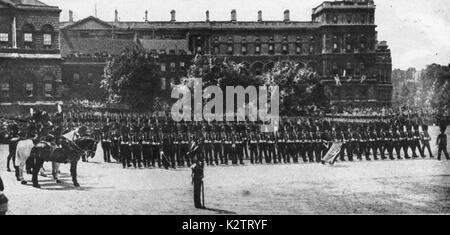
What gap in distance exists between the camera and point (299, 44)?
8988cm

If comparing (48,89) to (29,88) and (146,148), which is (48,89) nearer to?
(29,88)

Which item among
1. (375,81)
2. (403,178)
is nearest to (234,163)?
(403,178)

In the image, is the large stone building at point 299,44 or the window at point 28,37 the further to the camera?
the large stone building at point 299,44

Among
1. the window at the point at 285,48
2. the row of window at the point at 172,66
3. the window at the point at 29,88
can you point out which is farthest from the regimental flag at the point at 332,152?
the window at the point at 285,48

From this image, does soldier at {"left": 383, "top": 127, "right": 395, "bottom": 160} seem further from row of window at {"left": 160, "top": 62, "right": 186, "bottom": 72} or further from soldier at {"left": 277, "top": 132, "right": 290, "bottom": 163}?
row of window at {"left": 160, "top": 62, "right": 186, "bottom": 72}

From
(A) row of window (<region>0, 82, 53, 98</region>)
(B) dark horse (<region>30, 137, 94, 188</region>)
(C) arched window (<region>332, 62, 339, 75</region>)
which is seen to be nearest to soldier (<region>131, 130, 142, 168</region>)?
(B) dark horse (<region>30, 137, 94, 188</region>)

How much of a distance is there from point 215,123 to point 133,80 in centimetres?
3203

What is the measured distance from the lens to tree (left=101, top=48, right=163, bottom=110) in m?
54.0

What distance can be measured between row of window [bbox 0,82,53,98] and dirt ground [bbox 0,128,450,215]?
22.0 meters

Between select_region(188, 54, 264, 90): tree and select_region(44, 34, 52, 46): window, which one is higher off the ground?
select_region(44, 34, 52, 46): window

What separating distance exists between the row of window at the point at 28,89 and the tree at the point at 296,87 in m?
23.0

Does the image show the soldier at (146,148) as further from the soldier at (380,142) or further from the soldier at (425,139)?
the soldier at (425,139)

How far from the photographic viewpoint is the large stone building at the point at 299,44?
276 feet
